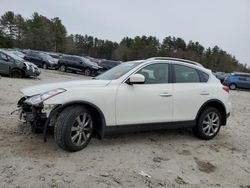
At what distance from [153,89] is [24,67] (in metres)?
12.5

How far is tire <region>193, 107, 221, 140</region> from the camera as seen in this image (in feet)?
21.4

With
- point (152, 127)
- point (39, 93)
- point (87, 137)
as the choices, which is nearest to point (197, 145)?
point (152, 127)

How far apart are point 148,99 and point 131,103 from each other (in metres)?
0.38

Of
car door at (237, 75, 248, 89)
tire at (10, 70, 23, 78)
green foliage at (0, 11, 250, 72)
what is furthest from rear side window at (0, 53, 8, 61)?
green foliage at (0, 11, 250, 72)

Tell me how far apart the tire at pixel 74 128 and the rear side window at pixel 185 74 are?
208 centimetres

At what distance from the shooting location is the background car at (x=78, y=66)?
1077 inches

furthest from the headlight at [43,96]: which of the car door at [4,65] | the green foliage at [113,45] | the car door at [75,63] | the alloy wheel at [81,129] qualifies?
the green foliage at [113,45]

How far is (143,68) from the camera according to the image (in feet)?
19.1

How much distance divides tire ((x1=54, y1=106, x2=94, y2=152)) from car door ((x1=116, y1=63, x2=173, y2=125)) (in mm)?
552

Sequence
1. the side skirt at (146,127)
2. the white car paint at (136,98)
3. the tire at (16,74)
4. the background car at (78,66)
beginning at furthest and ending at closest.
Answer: the background car at (78,66) → the tire at (16,74) → the side skirt at (146,127) → the white car paint at (136,98)

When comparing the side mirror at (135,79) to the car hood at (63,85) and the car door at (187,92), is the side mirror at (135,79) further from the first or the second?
the car door at (187,92)

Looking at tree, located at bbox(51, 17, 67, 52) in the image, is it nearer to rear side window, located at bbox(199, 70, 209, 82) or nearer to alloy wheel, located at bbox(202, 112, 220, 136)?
rear side window, located at bbox(199, 70, 209, 82)

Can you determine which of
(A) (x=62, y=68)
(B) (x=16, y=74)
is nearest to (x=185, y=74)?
(B) (x=16, y=74)

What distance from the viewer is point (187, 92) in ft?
20.6
